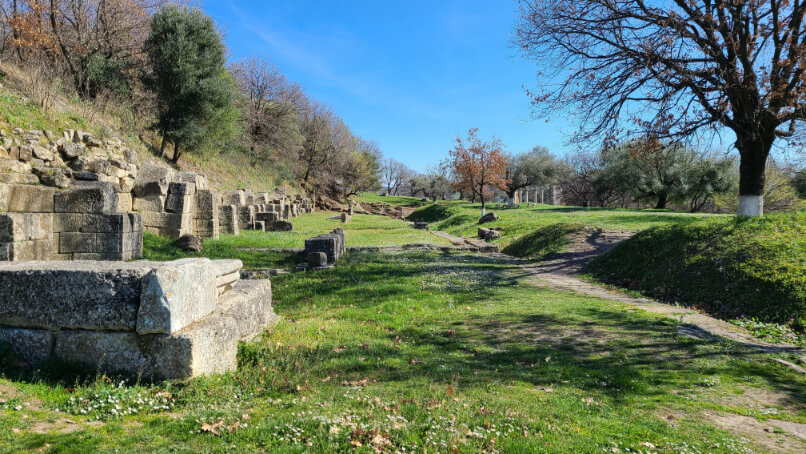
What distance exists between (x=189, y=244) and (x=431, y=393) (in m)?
11.0

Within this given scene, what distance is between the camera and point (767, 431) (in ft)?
13.5

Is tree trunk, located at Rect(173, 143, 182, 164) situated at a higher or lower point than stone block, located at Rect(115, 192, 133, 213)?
higher

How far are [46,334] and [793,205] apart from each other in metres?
51.3

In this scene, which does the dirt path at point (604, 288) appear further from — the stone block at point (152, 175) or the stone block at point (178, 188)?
the stone block at point (152, 175)

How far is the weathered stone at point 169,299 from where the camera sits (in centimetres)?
415

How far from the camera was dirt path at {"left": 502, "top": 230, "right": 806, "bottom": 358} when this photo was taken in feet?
23.0

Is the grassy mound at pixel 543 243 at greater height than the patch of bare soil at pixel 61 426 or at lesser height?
greater

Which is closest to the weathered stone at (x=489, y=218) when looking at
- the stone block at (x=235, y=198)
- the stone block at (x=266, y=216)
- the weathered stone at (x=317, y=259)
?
the stone block at (x=266, y=216)

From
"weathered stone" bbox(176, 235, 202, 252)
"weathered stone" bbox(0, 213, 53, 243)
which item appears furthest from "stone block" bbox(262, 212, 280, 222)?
"weathered stone" bbox(0, 213, 53, 243)

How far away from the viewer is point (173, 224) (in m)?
13.8

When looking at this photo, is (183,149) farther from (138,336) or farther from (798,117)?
(798,117)

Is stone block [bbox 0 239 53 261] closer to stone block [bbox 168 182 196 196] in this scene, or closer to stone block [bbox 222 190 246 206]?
Answer: stone block [bbox 168 182 196 196]

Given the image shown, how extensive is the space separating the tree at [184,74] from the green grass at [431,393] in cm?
2071

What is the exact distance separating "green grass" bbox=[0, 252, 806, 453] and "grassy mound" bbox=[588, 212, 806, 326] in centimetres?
225
